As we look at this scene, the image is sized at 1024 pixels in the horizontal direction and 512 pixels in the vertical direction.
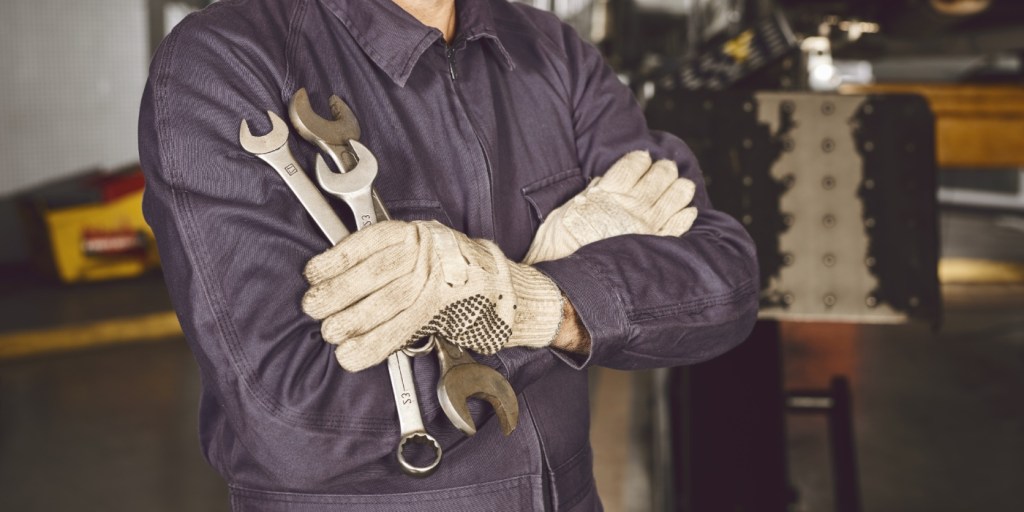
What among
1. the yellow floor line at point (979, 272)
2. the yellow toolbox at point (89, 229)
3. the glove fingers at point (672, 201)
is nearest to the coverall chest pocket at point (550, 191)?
the glove fingers at point (672, 201)

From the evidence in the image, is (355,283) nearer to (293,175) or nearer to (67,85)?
(293,175)

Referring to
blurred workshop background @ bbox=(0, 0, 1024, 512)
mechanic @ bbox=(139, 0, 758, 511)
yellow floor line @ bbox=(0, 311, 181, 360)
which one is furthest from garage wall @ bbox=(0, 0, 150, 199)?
mechanic @ bbox=(139, 0, 758, 511)

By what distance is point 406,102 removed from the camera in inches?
42.4

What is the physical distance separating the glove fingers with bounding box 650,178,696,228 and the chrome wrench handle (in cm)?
41

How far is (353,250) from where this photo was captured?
0.83 m

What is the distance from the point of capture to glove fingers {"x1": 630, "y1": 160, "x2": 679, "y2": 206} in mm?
1150

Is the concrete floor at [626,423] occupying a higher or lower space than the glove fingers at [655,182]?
lower

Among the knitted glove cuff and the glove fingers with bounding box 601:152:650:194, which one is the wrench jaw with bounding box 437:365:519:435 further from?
the glove fingers with bounding box 601:152:650:194

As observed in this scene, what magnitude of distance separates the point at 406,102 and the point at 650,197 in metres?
0.33

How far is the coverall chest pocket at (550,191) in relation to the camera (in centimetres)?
118

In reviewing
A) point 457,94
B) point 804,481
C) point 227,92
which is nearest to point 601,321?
point 457,94

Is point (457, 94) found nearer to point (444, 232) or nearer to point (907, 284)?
point (444, 232)

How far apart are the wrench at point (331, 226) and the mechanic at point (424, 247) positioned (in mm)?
16

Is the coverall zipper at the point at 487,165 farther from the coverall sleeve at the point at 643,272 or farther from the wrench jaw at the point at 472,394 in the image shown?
the wrench jaw at the point at 472,394
